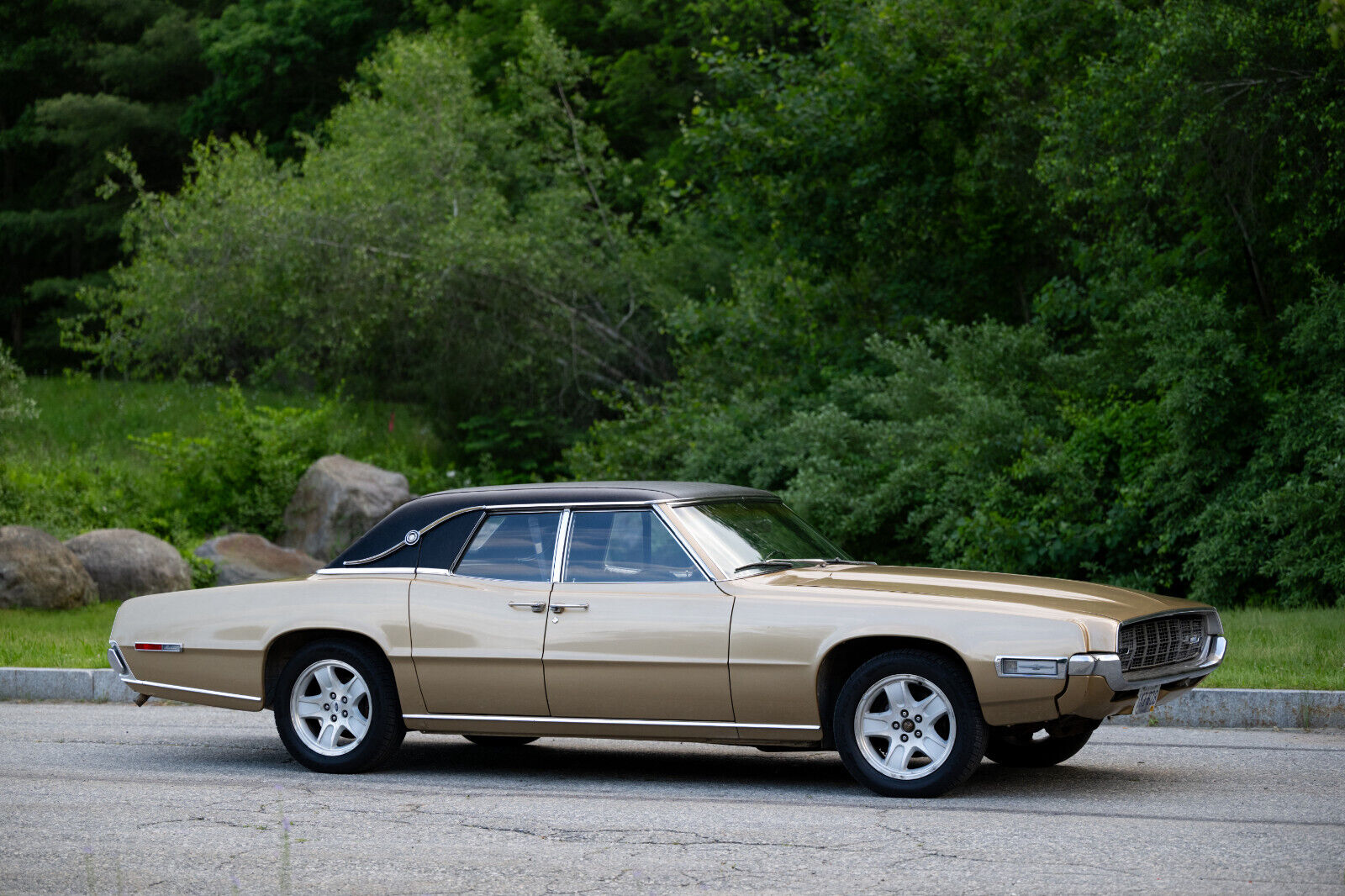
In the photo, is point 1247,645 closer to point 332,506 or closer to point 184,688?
point 184,688

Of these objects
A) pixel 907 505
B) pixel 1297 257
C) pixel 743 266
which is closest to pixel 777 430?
pixel 907 505

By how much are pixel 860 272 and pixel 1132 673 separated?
17202 millimetres

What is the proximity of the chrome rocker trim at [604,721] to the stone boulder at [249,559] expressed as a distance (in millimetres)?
12947

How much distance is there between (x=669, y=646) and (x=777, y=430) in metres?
13.7

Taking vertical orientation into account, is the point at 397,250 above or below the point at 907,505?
above

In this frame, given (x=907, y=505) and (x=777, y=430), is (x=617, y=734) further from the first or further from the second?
(x=777, y=430)

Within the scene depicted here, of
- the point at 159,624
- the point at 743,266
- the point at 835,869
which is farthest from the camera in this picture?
the point at 743,266

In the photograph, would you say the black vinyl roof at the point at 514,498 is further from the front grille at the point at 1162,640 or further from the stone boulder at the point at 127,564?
the stone boulder at the point at 127,564

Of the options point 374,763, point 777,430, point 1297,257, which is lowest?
point 374,763

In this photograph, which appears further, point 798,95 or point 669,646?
point 798,95

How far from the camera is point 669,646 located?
6.71 metres

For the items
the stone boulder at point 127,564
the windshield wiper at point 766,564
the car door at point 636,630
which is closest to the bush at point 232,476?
the stone boulder at point 127,564

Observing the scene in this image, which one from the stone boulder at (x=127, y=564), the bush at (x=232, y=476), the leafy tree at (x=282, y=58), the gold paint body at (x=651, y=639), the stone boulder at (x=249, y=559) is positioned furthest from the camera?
the leafy tree at (x=282, y=58)

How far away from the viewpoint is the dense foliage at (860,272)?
15.3m
